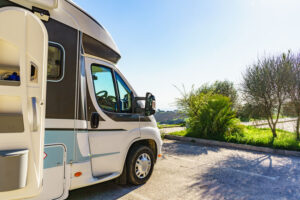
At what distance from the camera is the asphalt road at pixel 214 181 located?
133 inches

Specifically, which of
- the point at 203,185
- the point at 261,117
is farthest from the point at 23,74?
the point at 261,117

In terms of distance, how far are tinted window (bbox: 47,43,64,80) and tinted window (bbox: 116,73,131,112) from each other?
1.13 m

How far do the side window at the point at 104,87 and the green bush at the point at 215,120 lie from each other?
6.42 m

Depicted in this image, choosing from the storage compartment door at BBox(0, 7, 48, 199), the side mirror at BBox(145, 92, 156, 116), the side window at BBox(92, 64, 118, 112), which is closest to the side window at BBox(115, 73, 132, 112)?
the side window at BBox(92, 64, 118, 112)

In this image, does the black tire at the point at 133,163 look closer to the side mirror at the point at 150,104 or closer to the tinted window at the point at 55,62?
the side mirror at the point at 150,104

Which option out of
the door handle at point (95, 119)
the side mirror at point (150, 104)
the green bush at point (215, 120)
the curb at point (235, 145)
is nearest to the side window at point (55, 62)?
the door handle at point (95, 119)

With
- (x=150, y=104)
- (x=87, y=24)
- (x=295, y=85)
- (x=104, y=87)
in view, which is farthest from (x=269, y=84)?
(x=87, y=24)

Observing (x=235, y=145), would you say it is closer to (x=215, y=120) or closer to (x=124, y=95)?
(x=215, y=120)

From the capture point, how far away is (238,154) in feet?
21.1

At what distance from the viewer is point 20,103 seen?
167 centimetres

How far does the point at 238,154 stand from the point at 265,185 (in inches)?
105

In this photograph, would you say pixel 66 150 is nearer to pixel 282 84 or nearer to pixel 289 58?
pixel 282 84

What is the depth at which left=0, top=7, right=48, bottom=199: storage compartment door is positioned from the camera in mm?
1590

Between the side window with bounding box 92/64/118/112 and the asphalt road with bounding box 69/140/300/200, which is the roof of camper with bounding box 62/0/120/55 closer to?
the side window with bounding box 92/64/118/112
